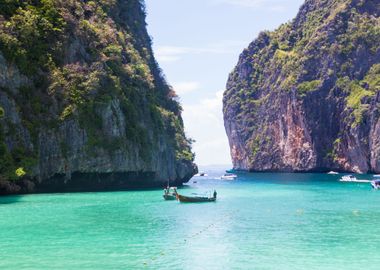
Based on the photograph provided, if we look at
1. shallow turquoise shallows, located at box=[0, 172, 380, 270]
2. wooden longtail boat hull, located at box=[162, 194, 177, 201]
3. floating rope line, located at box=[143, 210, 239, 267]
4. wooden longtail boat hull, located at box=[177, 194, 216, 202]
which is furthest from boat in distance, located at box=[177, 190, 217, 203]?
floating rope line, located at box=[143, 210, 239, 267]

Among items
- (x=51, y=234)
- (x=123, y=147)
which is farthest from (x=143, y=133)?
(x=51, y=234)

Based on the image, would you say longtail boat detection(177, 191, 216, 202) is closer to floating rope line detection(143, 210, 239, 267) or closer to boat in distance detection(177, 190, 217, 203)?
boat in distance detection(177, 190, 217, 203)

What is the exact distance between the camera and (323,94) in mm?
143750

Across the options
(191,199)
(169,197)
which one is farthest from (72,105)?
(191,199)

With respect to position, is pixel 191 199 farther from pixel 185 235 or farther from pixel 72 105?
pixel 185 235

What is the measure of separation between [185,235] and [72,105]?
36271 mm

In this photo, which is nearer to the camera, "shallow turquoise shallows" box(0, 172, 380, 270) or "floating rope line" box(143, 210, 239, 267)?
"floating rope line" box(143, 210, 239, 267)

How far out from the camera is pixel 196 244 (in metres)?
29.2

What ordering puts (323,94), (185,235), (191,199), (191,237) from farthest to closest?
Result: (323,94), (191,199), (185,235), (191,237)

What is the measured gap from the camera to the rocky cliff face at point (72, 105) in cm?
6031

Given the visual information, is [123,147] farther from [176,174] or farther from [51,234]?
[51,234]

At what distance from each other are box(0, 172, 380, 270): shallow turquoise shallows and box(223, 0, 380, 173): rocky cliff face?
274 feet

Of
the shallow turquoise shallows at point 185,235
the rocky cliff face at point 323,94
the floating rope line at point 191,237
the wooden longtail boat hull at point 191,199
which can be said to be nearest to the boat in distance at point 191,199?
the wooden longtail boat hull at point 191,199

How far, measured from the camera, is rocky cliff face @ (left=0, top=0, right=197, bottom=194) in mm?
60312
